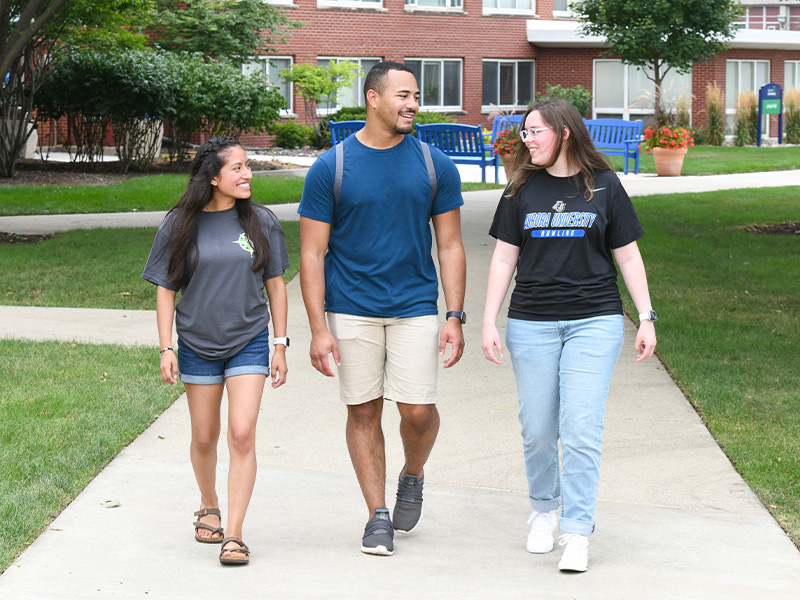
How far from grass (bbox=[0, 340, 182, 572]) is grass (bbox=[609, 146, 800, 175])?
1426cm

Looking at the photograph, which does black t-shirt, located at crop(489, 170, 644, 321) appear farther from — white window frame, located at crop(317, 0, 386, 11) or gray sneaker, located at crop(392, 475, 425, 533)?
white window frame, located at crop(317, 0, 386, 11)

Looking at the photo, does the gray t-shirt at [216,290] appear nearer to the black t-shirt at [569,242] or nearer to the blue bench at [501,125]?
the black t-shirt at [569,242]

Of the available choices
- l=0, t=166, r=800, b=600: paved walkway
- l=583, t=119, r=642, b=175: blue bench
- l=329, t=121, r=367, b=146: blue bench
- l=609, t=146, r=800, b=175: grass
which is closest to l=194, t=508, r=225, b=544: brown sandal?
l=0, t=166, r=800, b=600: paved walkway

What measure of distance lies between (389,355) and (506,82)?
106 feet

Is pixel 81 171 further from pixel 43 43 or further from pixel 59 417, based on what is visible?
pixel 59 417

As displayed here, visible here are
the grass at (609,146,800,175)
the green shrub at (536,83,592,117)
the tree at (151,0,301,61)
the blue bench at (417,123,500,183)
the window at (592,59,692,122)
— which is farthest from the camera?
the window at (592,59,692,122)

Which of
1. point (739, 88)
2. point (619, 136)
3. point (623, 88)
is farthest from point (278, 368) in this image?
point (739, 88)

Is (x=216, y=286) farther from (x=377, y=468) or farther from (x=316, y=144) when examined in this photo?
(x=316, y=144)

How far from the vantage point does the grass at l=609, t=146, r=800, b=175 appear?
22.3m

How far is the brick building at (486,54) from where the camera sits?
3241cm

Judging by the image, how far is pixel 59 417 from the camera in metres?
5.83

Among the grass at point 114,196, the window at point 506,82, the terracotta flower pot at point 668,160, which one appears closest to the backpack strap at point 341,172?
the grass at point 114,196

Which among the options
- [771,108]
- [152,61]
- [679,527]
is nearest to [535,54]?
[771,108]

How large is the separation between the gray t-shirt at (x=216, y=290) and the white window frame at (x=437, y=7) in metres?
30.4
